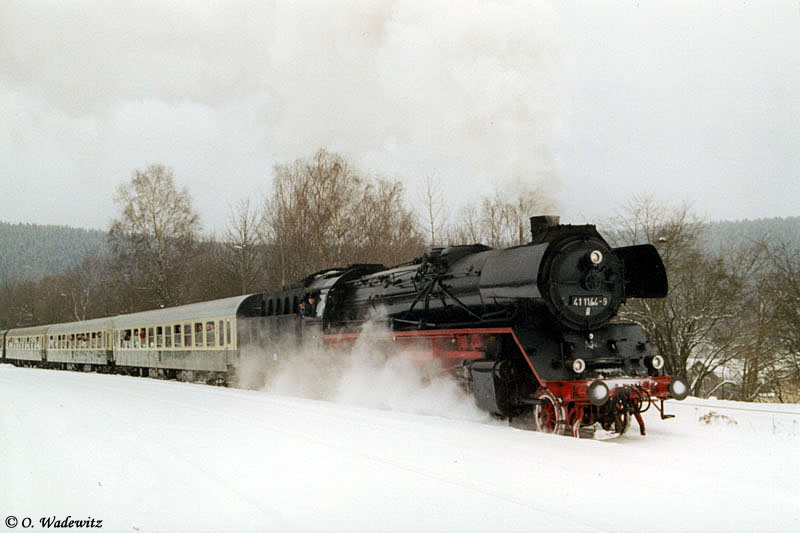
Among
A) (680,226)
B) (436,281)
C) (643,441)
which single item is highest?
(680,226)

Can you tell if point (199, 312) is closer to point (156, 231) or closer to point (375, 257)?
point (375, 257)

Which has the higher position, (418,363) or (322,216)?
(322,216)

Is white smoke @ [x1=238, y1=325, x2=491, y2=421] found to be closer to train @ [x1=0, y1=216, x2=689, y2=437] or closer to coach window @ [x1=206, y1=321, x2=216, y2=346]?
train @ [x1=0, y1=216, x2=689, y2=437]

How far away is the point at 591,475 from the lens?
21.0 feet

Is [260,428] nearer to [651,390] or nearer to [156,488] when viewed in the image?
[156,488]

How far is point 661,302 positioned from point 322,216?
15.4 meters

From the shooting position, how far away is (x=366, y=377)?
541 inches

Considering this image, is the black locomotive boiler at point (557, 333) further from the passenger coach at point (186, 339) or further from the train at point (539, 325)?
the passenger coach at point (186, 339)

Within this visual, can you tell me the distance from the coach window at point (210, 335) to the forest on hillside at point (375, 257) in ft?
16.8

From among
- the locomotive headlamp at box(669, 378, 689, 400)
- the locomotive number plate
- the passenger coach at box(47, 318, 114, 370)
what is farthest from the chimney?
the passenger coach at box(47, 318, 114, 370)

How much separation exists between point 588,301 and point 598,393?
5.22 feet

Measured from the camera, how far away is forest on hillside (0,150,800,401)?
70.8 feet

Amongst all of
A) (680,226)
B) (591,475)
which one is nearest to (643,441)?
(591,475)

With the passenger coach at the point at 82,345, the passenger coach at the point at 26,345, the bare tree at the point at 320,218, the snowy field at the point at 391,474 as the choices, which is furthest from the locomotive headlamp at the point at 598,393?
the passenger coach at the point at 26,345
